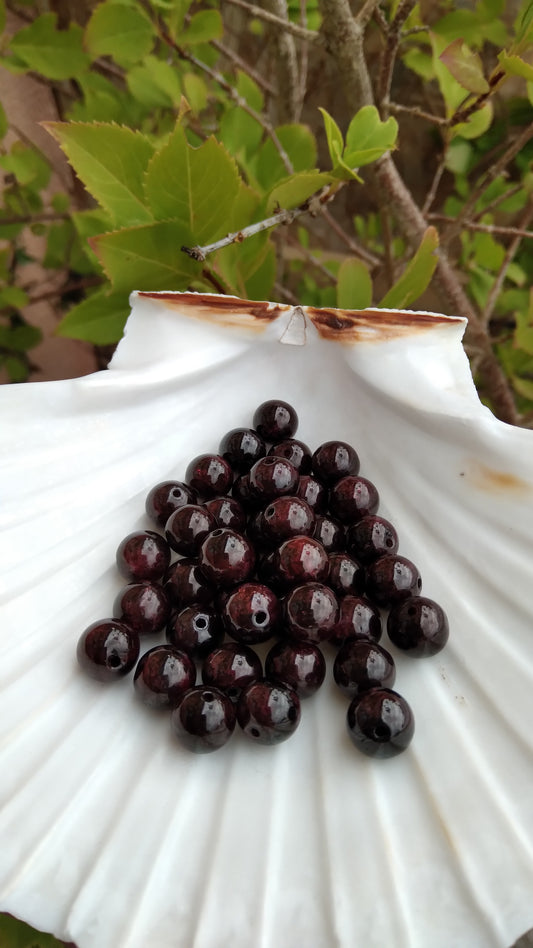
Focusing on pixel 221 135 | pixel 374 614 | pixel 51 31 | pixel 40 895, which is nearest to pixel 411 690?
pixel 374 614

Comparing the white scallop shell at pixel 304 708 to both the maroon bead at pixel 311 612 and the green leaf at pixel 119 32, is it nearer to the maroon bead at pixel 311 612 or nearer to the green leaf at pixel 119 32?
the maroon bead at pixel 311 612

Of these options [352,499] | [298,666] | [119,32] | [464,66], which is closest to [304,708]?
[298,666]

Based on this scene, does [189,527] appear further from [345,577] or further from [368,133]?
[368,133]

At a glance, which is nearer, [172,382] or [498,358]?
[172,382]

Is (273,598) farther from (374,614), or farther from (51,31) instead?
(51,31)

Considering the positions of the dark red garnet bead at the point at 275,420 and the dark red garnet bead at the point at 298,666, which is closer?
the dark red garnet bead at the point at 298,666

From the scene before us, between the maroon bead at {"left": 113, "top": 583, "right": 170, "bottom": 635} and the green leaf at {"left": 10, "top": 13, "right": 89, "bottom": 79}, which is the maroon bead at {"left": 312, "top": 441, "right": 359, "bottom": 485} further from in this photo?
the green leaf at {"left": 10, "top": 13, "right": 89, "bottom": 79}

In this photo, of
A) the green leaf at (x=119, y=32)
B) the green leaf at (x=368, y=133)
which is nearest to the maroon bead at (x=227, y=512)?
the green leaf at (x=368, y=133)
